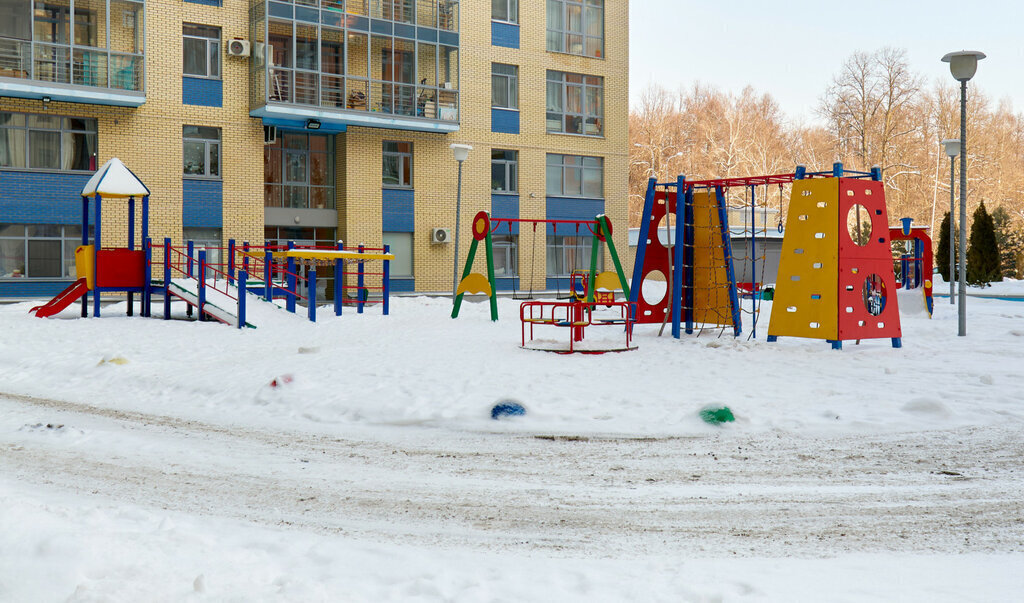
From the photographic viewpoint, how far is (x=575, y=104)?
3409cm

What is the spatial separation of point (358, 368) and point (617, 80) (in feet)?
87.5

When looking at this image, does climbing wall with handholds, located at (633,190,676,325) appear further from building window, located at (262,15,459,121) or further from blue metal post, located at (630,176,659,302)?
building window, located at (262,15,459,121)

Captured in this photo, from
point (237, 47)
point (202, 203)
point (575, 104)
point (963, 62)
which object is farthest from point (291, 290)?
point (575, 104)

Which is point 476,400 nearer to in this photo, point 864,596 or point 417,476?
point 417,476

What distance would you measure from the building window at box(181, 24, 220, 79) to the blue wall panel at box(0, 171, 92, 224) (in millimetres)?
4697

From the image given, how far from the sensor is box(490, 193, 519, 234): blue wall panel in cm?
3244

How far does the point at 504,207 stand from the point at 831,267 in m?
20.4

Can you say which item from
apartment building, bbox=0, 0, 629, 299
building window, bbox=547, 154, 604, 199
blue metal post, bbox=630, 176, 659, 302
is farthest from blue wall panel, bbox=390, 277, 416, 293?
blue metal post, bbox=630, 176, 659, 302

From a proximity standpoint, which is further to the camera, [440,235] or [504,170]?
[504,170]

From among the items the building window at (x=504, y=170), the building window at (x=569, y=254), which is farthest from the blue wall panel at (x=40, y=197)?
the building window at (x=569, y=254)

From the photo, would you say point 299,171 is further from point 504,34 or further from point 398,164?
point 504,34

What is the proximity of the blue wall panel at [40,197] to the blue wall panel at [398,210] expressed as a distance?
935 centimetres

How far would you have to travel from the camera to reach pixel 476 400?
873 centimetres

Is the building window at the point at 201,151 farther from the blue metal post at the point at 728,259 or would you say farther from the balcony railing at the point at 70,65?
the blue metal post at the point at 728,259
